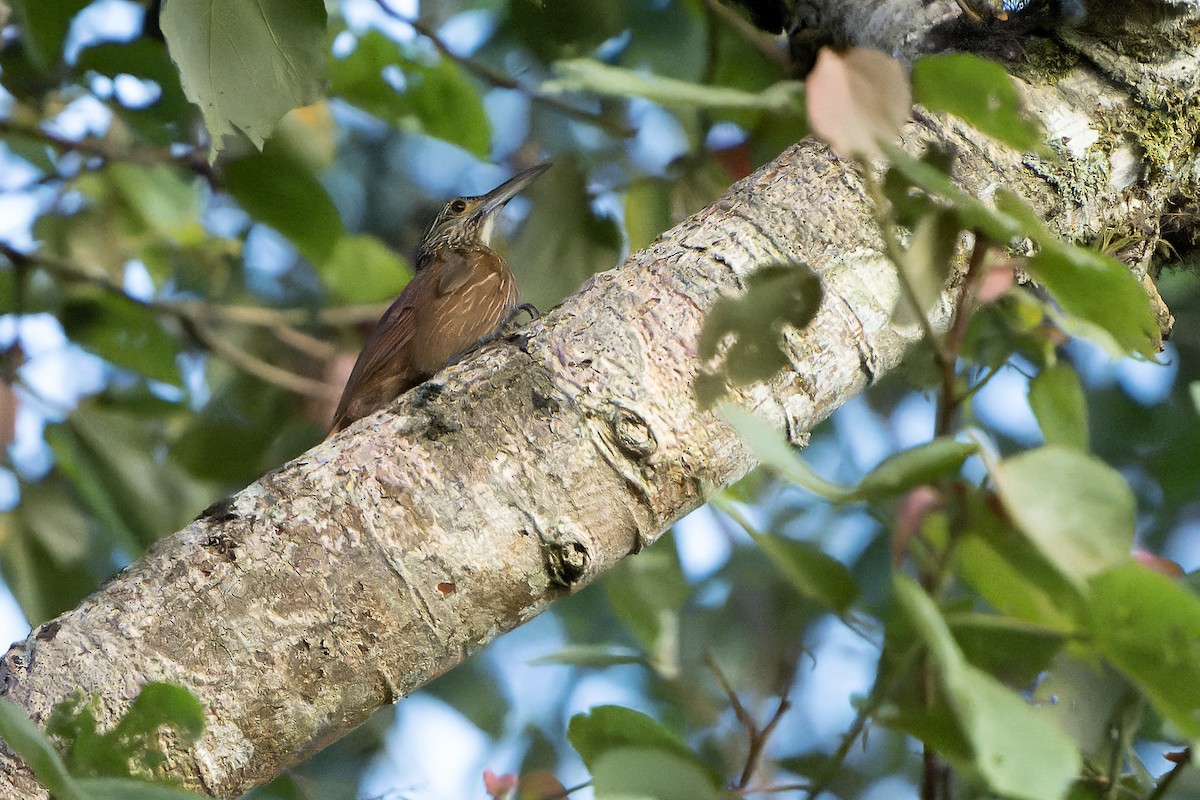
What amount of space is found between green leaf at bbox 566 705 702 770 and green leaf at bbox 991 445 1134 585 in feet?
1.41

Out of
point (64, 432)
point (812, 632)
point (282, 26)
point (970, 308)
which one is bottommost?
point (812, 632)

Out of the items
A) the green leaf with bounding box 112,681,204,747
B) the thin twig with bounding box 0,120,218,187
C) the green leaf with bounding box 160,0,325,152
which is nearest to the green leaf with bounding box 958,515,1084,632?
the green leaf with bounding box 112,681,204,747

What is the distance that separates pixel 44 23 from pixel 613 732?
6.39ft

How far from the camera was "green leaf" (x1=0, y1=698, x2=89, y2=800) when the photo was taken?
873 mm

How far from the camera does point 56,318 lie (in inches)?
112

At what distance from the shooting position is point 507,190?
12.7 ft

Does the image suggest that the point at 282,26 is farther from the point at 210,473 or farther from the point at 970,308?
the point at 210,473

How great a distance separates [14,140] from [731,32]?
1.82 meters

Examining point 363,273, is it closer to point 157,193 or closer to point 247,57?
point 157,193

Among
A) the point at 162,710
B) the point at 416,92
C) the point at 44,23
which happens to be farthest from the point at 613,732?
the point at 44,23

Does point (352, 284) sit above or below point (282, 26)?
below

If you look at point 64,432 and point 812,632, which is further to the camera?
point 812,632

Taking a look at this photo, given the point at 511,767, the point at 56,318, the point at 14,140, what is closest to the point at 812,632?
the point at 511,767

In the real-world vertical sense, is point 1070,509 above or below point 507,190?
above
